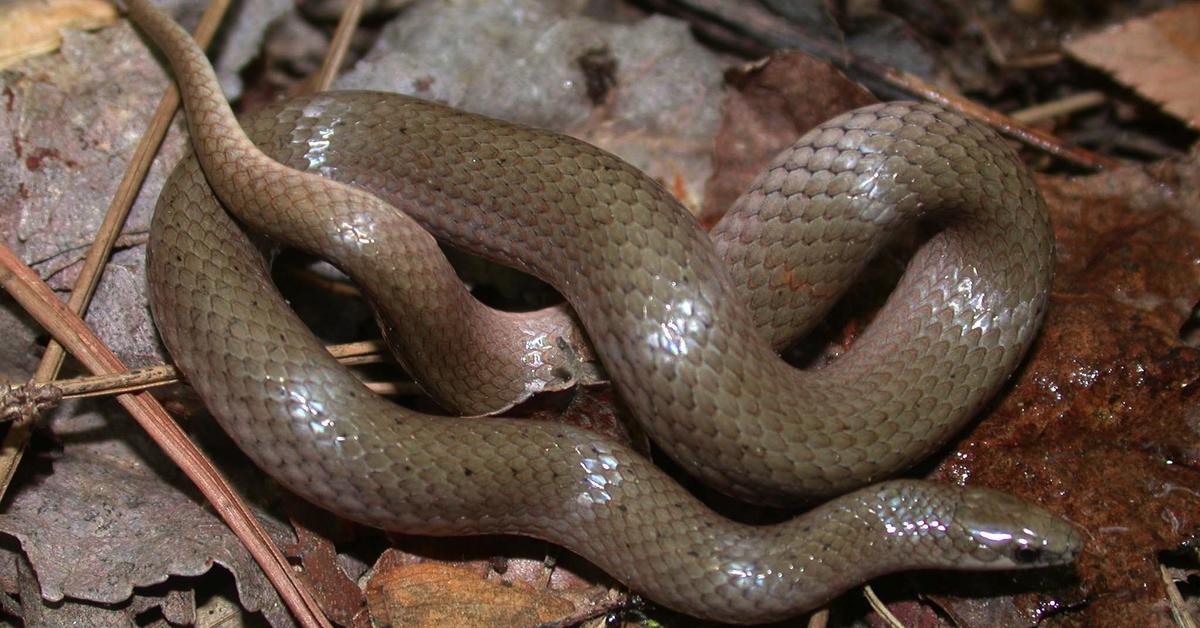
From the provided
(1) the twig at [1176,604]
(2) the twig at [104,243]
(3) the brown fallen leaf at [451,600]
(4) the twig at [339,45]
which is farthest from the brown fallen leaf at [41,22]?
(1) the twig at [1176,604]

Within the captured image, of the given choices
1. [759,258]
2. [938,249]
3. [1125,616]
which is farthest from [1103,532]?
[759,258]

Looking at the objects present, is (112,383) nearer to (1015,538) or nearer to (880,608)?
(880,608)

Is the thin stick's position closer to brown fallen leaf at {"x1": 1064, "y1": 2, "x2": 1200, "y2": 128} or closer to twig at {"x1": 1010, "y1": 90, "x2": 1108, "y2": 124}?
twig at {"x1": 1010, "y1": 90, "x2": 1108, "y2": 124}

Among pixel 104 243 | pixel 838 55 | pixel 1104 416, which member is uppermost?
pixel 838 55

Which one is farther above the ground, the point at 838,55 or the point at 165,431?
the point at 838,55

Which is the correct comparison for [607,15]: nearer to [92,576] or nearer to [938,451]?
[938,451]

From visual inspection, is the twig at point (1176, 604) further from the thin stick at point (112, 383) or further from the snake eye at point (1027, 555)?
the thin stick at point (112, 383)

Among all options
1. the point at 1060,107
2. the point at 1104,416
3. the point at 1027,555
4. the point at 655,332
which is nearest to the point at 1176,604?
the point at 1027,555
